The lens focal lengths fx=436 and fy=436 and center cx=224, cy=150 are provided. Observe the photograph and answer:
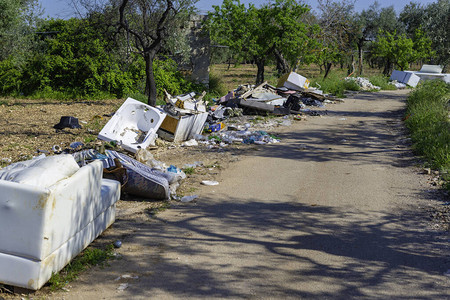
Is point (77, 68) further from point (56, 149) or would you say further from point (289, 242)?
point (289, 242)

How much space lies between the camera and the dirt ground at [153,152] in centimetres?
462

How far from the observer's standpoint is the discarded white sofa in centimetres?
345

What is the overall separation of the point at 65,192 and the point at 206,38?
16.6 m

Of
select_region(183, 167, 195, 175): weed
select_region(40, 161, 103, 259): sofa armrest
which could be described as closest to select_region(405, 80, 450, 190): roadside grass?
select_region(183, 167, 195, 175): weed

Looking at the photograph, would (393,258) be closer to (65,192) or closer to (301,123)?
(65,192)

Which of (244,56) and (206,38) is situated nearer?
(206,38)

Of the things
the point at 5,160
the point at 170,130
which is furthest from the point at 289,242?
the point at 170,130

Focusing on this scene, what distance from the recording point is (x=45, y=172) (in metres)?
3.84

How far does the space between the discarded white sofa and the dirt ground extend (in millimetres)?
227

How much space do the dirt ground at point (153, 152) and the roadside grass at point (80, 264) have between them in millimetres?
70

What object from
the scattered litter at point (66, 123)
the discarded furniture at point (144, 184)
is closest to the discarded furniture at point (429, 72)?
the scattered litter at point (66, 123)

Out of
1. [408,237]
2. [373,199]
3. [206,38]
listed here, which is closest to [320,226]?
[408,237]

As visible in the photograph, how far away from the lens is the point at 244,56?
20.8 m

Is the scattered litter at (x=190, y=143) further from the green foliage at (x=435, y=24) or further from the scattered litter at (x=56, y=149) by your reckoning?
the green foliage at (x=435, y=24)
